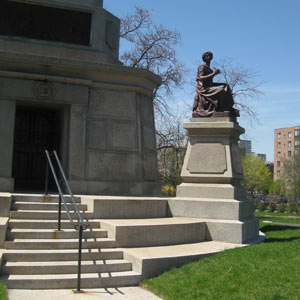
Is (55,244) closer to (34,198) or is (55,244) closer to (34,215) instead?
(34,215)

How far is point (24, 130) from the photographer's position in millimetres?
13180

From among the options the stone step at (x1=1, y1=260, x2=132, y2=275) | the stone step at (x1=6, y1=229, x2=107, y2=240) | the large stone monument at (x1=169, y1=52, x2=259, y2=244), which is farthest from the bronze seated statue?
the stone step at (x1=1, y1=260, x2=132, y2=275)

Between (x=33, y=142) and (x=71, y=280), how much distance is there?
23.8 ft

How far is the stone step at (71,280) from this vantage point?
6621 millimetres

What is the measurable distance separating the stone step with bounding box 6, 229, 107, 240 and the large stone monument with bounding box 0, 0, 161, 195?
3089 millimetres

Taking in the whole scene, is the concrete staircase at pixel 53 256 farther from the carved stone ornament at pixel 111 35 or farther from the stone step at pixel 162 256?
the carved stone ornament at pixel 111 35

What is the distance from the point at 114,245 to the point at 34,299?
2.17m

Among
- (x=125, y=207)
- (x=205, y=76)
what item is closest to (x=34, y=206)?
(x=125, y=207)

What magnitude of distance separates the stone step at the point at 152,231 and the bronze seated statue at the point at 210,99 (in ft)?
9.18

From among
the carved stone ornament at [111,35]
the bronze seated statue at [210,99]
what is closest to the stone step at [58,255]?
the bronze seated statue at [210,99]

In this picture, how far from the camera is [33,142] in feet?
43.5

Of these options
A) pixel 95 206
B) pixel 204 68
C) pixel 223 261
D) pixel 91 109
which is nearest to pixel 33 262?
pixel 95 206

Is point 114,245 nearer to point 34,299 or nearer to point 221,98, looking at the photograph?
point 34,299

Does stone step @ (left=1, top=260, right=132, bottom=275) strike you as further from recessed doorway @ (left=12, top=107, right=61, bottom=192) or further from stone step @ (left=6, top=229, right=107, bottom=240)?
recessed doorway @ (left=12, top=107, right=61, bottom=192)
